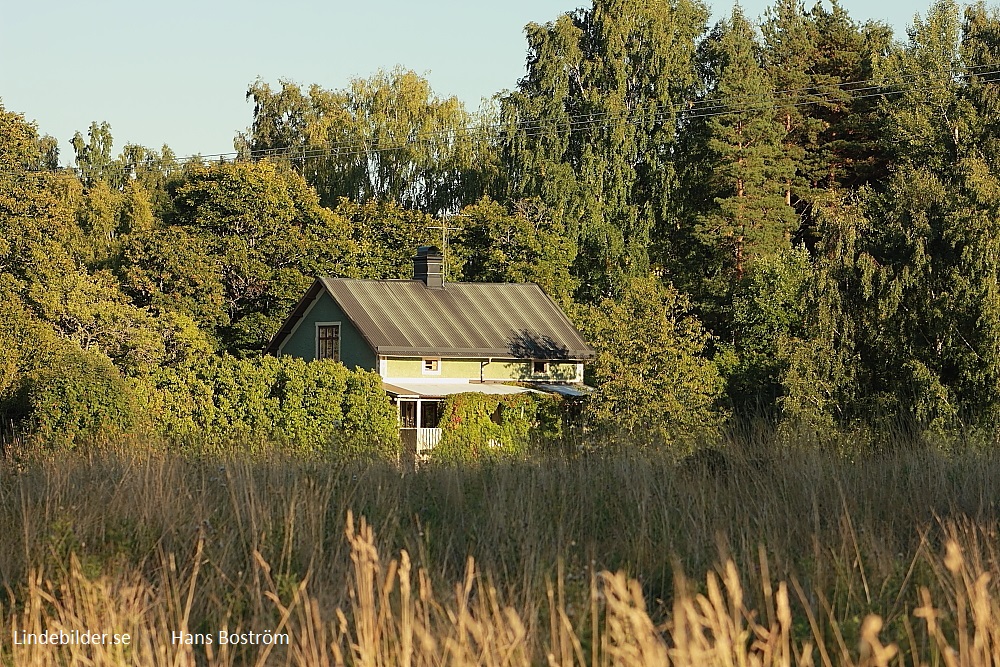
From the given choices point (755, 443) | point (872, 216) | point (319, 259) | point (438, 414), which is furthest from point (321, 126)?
point (755, 443)

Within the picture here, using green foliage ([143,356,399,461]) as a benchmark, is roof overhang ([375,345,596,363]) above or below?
above

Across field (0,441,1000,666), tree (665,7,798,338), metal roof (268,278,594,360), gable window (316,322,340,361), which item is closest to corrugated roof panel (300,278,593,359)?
metal roof (268,278,594,360)

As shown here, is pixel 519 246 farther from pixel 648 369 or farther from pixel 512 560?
pixel 512 560

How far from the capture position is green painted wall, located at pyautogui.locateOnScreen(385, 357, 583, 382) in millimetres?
38938

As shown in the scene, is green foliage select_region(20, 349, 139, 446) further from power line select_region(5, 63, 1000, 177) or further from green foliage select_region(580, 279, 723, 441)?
power line select_region(5, 63, 1000, 177)

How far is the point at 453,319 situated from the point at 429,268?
7.73 ft

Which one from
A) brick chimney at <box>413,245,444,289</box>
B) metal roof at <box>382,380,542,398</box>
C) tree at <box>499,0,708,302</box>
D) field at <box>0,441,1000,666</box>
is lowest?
field at <box>0,441,1000,666</box>

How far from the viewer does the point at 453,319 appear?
132ft

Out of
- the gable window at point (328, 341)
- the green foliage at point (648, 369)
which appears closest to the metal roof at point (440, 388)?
the gable window at point (328, 341)

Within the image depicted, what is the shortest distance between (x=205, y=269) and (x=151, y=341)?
24.6 ft

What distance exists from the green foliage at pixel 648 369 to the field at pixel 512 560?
72.9ft

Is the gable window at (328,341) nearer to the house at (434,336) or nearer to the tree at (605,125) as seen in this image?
the house at (434,336)

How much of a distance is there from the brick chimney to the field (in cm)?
3174

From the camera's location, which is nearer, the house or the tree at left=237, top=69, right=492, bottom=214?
the house
